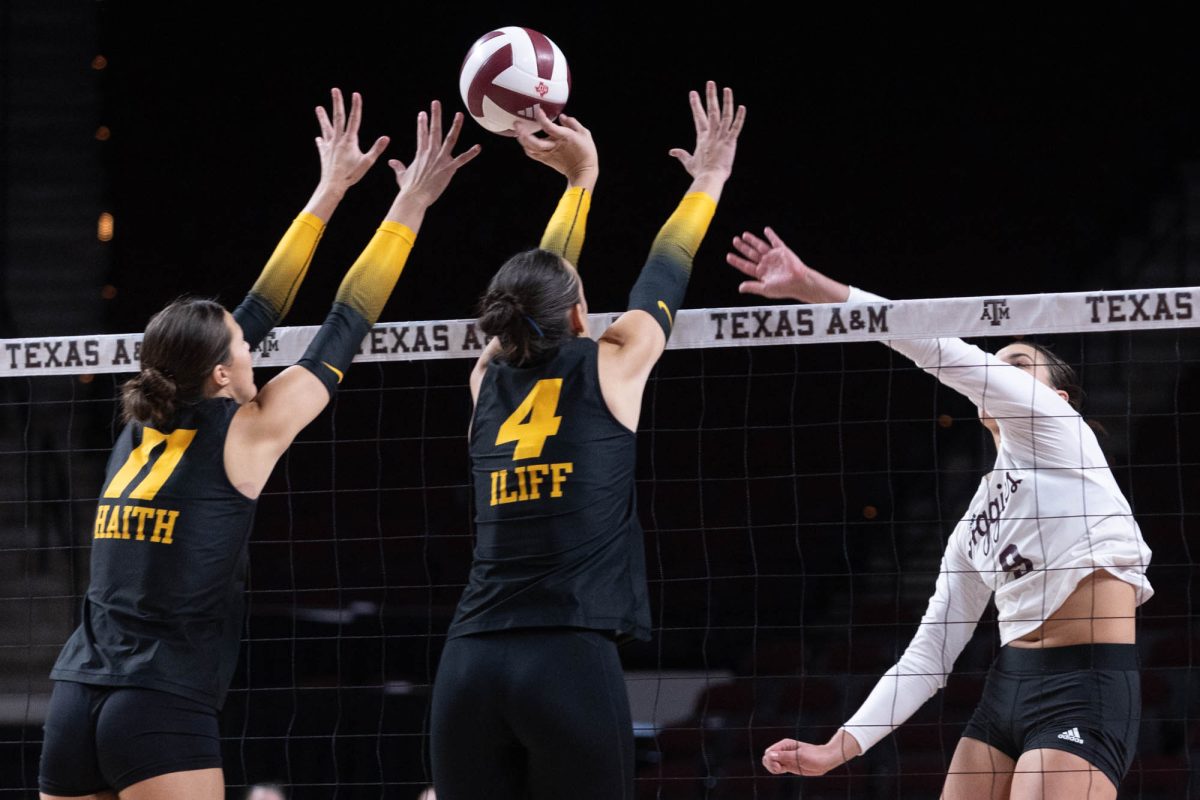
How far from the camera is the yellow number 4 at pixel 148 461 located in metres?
2.89

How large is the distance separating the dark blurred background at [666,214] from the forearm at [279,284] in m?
4.61

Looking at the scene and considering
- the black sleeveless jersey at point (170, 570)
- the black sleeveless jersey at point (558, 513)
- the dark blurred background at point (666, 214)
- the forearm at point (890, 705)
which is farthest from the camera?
the dark blurred background at point (666, 214)

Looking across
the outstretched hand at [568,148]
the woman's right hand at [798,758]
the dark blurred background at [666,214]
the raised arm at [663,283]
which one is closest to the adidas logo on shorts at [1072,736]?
the woman's right hand at [798,758]

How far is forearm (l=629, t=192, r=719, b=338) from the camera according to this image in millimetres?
3008

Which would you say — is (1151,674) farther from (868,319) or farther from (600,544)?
(600,544)

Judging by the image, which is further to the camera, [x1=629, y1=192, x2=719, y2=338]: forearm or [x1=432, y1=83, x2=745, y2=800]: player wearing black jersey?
[x1=629, y1=192, x2=719, y2=338]: forearm

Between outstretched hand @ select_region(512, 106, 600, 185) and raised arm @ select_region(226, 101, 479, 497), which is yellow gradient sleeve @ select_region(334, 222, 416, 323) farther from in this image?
outstretched hand @ select_region(512, 106, 600, 185)

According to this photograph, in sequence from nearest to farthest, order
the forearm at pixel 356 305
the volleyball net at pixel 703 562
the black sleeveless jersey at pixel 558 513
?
1. the black sleeveless jersey at pixel 558 513
2. the forearm at pixel 356 305
3. the volleyball net at pixel 703 562

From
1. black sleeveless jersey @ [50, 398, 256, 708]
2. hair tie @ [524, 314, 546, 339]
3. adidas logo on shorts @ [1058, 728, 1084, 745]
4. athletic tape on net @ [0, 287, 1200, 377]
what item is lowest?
adidas logo on shorts @ [1058, 728, 1084, 745]

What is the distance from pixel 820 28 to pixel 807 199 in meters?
1.08

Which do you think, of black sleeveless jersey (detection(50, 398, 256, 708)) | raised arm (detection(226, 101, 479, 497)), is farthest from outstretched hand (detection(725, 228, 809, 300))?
black sleeveless jersey (detection(50, 398, 256, 708))

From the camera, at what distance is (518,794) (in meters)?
2.68

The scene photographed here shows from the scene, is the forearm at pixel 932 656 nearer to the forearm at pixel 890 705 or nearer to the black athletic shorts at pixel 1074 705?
the forearm at pixel 890 705

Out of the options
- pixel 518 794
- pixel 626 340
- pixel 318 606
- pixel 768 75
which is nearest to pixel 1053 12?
pixel 768 75
